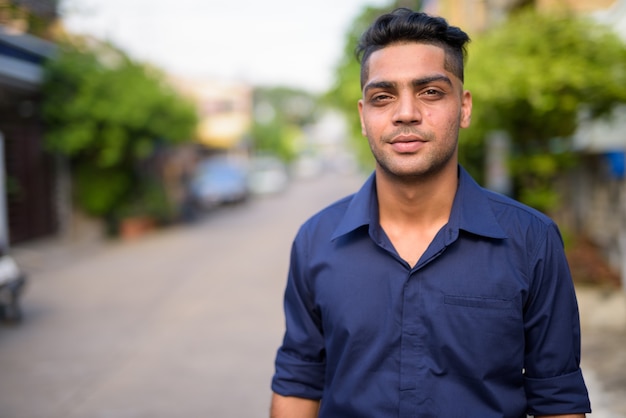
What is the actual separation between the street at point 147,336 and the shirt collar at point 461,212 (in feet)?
10.5

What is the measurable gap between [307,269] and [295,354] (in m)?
0.26

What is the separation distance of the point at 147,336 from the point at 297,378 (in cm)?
560

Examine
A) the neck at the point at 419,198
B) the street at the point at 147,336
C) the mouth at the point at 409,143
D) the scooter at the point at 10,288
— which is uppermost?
the mouth at the point at 409,143

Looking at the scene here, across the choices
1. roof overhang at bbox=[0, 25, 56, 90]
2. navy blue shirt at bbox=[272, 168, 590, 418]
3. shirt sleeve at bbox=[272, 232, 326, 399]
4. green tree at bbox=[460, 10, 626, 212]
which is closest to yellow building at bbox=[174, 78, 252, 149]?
roof overhang at bbox=[0, 25, 56, 90]

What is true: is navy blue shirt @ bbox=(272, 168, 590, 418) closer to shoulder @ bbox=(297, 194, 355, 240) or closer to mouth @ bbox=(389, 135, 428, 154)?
shoulder @ bbox=(297, 194, 355, 240)

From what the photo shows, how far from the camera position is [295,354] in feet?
6.52

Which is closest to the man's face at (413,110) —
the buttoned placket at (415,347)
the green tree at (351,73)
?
the buttoned placket at (415,347)

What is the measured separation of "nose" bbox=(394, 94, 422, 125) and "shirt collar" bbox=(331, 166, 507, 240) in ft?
0.87

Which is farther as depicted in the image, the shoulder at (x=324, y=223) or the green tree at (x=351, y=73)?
the green tree at (x=351, y=73)

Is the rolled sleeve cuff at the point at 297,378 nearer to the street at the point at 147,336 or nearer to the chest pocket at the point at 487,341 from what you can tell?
the chest pocket at the point at 487,341

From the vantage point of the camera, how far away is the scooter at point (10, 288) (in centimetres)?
752

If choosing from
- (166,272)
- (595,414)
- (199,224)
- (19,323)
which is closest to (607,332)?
(595,414)

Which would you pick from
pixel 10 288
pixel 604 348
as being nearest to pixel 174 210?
pixel 10 288

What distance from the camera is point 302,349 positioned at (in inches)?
77.5
